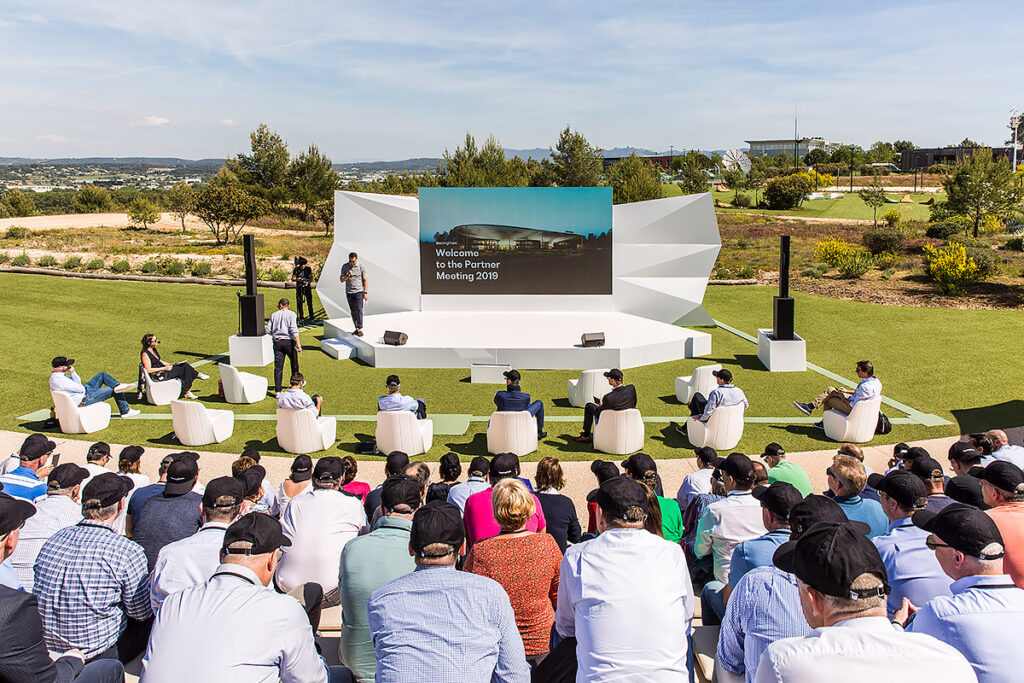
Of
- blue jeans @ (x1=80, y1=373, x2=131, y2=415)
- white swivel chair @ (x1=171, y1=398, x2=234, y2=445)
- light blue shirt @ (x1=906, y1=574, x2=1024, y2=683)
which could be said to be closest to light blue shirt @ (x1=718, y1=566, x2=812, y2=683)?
light blue shirt @ (x1=906, y1=574, x2=1024, y2=683)

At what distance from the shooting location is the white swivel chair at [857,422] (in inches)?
343

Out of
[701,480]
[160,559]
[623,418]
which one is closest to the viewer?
[160,559]

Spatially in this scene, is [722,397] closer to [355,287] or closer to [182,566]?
[182,566]

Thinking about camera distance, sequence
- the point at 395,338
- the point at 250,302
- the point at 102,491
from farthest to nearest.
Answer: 1. the point at 395,338
2. the point at 250,302
3. the point at 102,491

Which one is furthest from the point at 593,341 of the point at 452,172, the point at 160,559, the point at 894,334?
the point at 452,172

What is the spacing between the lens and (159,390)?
10.4 m

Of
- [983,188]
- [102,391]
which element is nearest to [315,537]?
[102,391]

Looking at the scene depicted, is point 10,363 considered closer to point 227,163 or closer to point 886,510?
point 886,510

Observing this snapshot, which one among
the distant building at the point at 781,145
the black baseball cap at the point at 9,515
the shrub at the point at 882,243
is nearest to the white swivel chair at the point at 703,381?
the black baseball cap at the point at 9,515

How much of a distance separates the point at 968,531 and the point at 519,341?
10.1 meters

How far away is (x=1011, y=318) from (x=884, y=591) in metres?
16.4

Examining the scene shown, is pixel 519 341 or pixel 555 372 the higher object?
pixel 519 341

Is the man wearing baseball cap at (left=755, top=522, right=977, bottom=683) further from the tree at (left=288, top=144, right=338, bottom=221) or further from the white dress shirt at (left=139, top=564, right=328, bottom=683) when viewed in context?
the tree at (left=288, top=144, right=338, bottom=221)

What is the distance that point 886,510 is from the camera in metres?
4.31
